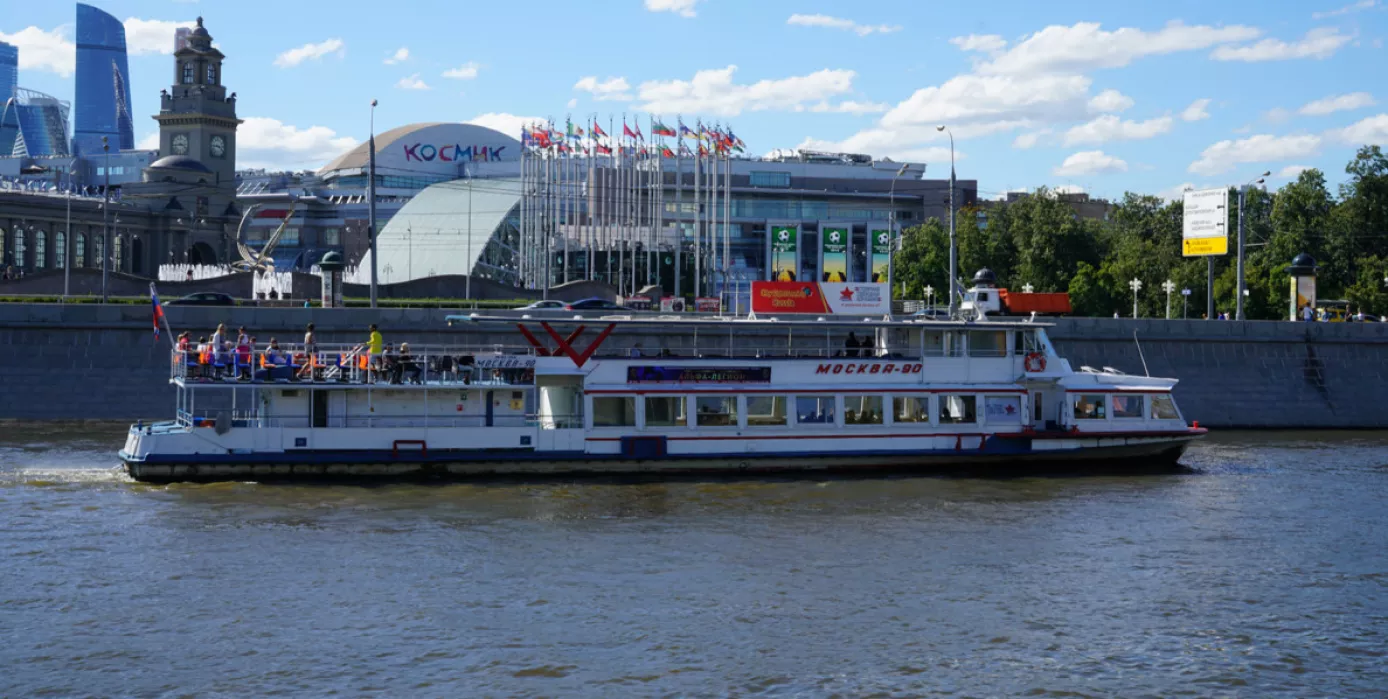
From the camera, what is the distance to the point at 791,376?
3591 cm

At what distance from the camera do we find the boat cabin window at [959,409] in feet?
120

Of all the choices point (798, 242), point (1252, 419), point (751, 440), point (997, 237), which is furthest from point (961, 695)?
point (798, 242)

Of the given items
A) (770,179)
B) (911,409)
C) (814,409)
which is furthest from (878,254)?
(814,409)

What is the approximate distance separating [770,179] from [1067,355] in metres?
76.2

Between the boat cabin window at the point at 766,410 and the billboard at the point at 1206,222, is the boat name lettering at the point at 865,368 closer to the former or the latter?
the boat cabin window at the point at 766,410

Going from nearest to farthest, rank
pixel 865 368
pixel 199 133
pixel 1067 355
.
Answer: pixel 865 368, pixel 1067 355, pixel 199 133

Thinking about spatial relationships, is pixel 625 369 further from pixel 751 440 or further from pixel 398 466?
pixel 398 466

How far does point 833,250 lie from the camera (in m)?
117

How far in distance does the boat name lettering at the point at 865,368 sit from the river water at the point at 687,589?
328 centimetres

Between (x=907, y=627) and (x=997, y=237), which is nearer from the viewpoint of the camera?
(x=907, y=627)

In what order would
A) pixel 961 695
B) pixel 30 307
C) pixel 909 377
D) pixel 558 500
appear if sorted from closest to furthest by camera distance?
1. pixel 961 695
2. pixel 558 500
3. pixel 909 377
4. pixel 30 307

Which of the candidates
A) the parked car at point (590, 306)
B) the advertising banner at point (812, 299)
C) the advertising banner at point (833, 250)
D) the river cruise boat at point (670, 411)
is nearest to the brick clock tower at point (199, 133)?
the advertising banner at point (833, 250)

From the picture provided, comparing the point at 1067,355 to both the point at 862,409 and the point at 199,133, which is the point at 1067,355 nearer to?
the point at 862,409

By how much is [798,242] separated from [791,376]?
3011 inches
